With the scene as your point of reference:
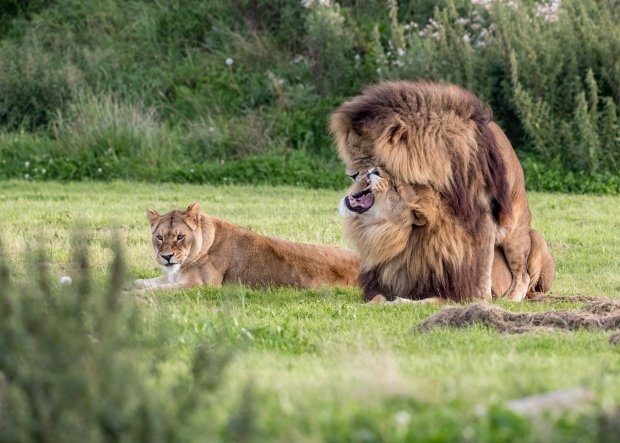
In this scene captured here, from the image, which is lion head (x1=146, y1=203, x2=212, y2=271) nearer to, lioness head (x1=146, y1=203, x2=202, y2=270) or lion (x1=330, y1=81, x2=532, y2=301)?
lioness head (x1=146, y1=203, x2=202, y2=270)

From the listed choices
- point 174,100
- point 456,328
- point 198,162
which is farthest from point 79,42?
point 456,328

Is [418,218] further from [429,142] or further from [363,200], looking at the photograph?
[429,142]

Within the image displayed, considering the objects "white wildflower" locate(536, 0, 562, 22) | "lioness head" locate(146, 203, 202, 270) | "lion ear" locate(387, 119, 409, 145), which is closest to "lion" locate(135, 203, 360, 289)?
"lioness head" locate(146, 203, 202, 270)

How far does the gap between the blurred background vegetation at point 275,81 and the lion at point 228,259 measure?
Result: 22.9 feet

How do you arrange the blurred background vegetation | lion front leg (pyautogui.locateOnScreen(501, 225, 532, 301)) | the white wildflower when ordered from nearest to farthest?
lion front leg (pyautogui.locateOnScreen(501, 225, 532, 301))
the blurred background vegetation
the white wildflower

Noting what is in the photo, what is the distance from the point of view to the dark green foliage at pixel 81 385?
413 centimetres

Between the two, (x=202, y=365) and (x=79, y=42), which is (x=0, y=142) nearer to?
(x=79, y=42)

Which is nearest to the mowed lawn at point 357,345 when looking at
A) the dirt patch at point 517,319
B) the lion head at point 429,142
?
the dirt patch at point 517,319

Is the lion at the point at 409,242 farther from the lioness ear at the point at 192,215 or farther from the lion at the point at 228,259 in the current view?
the lioness ear at the point at 192,215

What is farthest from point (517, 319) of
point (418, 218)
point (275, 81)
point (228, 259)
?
point (275, 81)

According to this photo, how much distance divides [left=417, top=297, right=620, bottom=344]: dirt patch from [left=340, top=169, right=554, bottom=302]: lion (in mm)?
1026

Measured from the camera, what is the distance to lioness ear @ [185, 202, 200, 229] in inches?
401

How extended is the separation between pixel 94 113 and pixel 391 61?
4589 millimetres

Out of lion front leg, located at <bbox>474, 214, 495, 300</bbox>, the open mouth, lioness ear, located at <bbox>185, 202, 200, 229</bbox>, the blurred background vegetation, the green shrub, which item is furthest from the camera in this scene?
the green shrub
